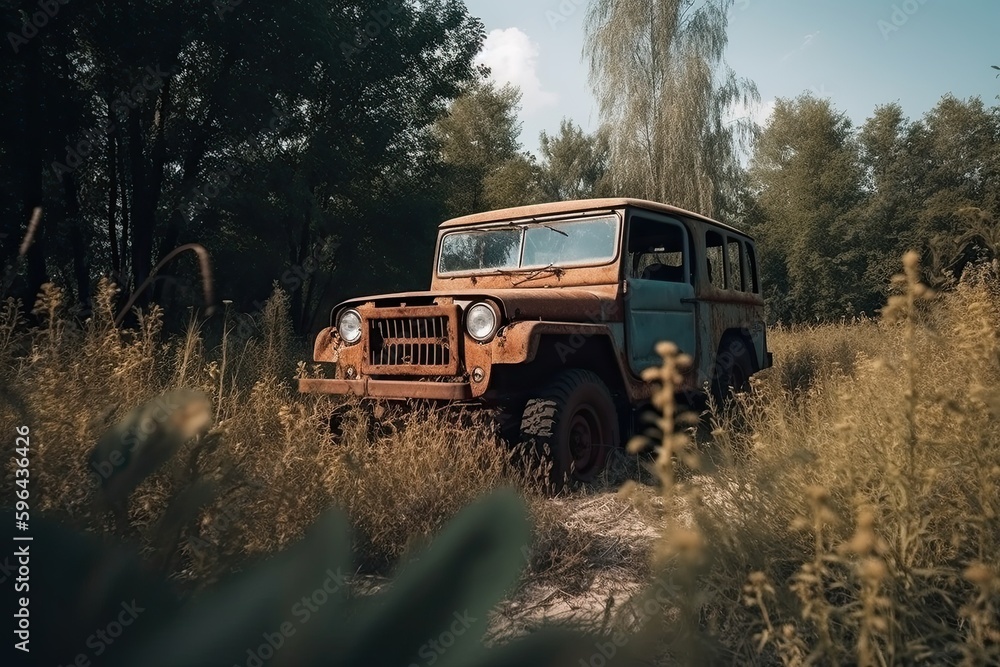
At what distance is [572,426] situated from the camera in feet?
14.3

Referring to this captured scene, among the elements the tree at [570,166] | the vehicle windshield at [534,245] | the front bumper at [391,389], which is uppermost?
the tree at [570,166]

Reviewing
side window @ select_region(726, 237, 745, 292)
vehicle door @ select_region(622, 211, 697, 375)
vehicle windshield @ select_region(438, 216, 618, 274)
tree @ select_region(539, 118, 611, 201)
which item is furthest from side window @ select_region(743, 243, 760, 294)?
tree @ select_region(539, 118, 611, 201)

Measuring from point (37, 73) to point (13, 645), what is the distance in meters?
9.33

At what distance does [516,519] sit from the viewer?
60cm

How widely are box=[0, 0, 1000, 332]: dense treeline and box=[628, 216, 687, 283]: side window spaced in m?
2.32

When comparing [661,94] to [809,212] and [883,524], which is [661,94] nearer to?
[809,212]

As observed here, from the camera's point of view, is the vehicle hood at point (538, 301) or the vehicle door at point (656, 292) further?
the vehicle door at point (656, 292)

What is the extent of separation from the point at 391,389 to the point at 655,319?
205cm

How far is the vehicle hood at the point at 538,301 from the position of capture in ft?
13.6

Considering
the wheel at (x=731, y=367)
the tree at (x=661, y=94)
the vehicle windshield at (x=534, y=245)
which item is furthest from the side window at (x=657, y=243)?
the tree at (x=661, y=94)

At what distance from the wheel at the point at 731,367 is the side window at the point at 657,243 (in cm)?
87

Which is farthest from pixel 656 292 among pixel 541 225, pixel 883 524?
pixel 883 524

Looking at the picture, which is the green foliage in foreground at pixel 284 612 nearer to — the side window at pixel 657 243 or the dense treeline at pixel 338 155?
the dense treeline at pixel 338 155

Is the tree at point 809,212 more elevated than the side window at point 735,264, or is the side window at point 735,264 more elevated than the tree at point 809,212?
the tree at point 809,212
